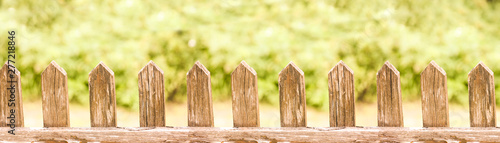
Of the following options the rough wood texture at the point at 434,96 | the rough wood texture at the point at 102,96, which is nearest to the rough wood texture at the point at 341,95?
the rough wood texture at the point at 434,96

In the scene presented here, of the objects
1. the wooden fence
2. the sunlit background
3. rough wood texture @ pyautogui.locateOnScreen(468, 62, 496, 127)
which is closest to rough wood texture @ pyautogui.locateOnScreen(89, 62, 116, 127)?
the wooden fence

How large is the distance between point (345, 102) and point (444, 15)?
119 inches

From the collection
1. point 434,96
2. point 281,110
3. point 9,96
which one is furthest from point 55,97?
point 434,96

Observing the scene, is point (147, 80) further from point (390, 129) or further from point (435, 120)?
point (435, 120)

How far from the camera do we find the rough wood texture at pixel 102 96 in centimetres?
361

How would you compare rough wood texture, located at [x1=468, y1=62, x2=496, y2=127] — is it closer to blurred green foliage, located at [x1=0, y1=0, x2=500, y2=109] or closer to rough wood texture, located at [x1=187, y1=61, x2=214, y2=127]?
rough wood texture, located at [x1=187, y1=61, x2=214, y2=127]

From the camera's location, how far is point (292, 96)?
137 inches

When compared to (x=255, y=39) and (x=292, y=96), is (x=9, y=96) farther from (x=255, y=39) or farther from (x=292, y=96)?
(x=255, y=39)

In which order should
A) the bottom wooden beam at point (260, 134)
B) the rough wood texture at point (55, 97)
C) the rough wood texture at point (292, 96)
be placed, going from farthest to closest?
the rough wood texture at point (55, 97)
the rough wood texture at point (292, 96)
the bottom wooden beam at point (260, 134)

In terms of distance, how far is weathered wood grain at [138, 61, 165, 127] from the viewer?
3576 millimetres

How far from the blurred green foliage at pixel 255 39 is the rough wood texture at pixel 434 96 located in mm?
1914

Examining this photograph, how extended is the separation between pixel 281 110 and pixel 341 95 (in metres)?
0.37

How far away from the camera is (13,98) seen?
3801mm

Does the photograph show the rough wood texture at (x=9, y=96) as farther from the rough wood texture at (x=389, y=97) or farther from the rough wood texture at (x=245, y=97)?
the rough wood texture at (x=389, y=97)
